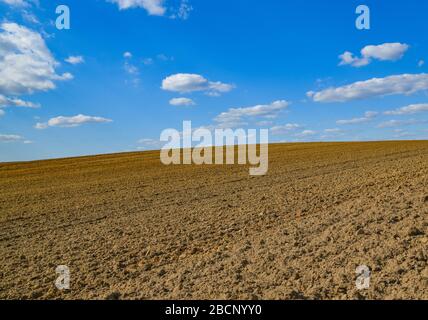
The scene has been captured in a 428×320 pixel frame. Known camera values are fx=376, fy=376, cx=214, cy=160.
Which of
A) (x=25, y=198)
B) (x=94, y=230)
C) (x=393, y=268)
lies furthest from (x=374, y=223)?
(x=25, y=198)

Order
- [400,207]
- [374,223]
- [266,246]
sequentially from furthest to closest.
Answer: [400,207]
[374,223]
[266,246]

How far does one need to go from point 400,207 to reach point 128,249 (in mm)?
6343

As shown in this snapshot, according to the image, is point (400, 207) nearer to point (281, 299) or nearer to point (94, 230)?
point (281, 299)

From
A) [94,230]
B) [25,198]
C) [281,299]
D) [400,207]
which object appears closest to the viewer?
[281,299]

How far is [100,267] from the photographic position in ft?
22.3

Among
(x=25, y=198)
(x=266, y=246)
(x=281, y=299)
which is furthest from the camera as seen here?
(x=25, y=198)

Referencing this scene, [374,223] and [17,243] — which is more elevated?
[374,223]

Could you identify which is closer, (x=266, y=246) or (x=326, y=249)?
(x=326, y=249)

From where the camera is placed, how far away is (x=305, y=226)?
8180mm

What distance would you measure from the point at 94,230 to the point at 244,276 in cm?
549
